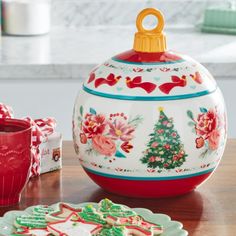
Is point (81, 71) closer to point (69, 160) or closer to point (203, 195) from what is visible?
point (69, 160)

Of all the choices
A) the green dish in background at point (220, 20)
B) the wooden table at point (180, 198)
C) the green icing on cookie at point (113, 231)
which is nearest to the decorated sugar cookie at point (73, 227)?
the green icing on cookie at point (113, 231)

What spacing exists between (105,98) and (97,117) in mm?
33

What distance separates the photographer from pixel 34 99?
2.62 metres

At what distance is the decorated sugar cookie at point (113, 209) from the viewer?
1.31 metres

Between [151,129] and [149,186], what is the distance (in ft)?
0.33

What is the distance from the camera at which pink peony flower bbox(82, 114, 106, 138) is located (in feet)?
4.60

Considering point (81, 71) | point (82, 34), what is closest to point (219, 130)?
point (81, 71)

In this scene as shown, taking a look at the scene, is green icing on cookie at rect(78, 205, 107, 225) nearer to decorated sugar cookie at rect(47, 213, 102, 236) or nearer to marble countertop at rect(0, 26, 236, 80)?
decorated sugar cookie at rect(47, 213, 102, 236)

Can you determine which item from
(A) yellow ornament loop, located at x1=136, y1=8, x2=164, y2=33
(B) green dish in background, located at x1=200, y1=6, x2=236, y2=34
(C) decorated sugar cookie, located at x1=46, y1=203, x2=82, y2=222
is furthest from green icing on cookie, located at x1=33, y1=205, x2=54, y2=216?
(B) green dish in background, located at x1=200, y1=6, x2=236, y2=34

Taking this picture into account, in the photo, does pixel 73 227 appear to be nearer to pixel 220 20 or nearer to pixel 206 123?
pixel 206 123

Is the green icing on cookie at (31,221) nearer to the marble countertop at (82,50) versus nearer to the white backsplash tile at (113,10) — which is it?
the marble countertop at (82,50)

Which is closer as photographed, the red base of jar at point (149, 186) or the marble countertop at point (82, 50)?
the red base of jar at point (149, 186)

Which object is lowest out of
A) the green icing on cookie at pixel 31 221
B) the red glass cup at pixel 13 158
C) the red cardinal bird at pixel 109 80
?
the green icing on cookie at pixel 31 221

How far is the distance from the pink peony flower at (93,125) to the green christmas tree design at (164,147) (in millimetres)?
81
